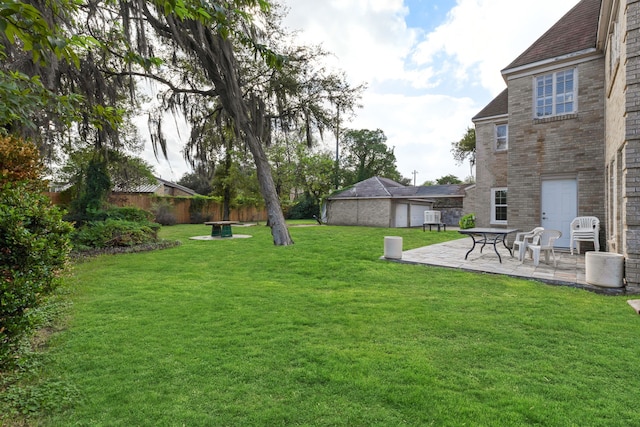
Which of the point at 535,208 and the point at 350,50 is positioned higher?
the point at 350,50

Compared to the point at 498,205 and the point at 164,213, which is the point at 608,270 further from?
the point at 164,213

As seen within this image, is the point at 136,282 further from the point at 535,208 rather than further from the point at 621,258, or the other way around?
the point at 535,208

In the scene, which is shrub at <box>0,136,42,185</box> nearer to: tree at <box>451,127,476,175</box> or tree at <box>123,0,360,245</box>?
tree at <box>123,0,360,245</box>

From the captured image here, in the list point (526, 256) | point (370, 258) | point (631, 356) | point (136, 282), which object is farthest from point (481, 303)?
point (136, 282)

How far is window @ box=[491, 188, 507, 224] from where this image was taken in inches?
571

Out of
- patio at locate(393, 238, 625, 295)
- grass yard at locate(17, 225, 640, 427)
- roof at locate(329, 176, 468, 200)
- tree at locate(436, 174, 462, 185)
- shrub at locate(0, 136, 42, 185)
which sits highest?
tree at locate(436, 174, 462, 185)

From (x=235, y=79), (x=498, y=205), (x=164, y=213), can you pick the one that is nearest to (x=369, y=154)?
(x=164, y=213)

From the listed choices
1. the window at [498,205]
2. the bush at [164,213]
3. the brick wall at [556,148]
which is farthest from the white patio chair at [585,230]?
the bush at [164,213]

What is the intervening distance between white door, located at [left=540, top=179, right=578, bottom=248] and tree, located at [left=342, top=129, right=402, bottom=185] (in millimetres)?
36127

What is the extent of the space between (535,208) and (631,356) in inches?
320

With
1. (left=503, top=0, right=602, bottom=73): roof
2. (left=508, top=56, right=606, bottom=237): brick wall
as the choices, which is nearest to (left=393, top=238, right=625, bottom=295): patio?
(left=508, top=56, right=606, bottom=237): brick wall

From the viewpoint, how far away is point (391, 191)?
2498 cm

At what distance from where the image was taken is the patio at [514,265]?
19.3ft

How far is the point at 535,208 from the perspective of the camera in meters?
10.0
